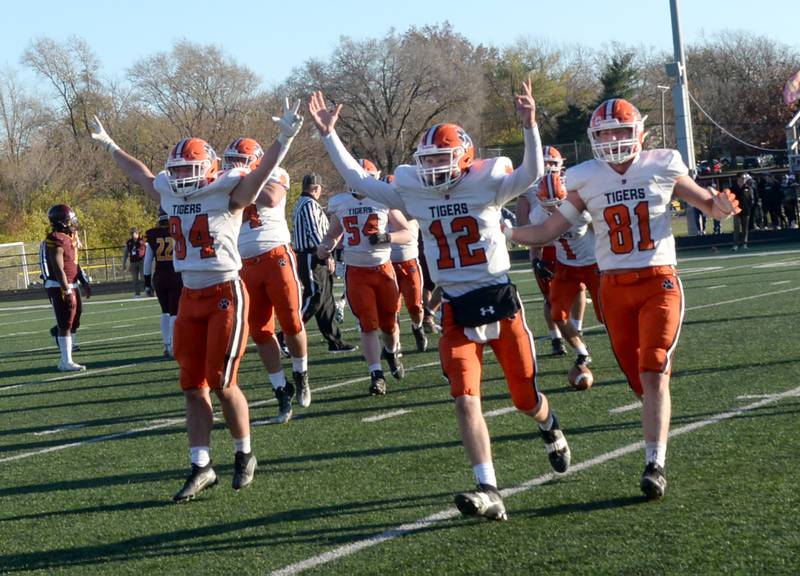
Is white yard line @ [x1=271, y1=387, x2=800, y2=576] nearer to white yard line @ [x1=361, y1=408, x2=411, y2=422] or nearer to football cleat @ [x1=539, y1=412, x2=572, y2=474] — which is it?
football cleat @ [x1=539, y1=412, x2=572, y2=474]

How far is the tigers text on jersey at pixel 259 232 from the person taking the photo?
26.2ft

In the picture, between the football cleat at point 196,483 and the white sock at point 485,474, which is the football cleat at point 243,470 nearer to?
the football cleat at point 196,483

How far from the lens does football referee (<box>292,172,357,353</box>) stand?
39.5 ft

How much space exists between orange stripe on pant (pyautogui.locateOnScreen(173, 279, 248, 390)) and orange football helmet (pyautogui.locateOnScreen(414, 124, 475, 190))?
51.6 inches

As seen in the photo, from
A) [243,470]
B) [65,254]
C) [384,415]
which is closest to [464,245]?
[243,470]

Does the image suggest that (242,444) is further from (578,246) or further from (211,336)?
(578,246)

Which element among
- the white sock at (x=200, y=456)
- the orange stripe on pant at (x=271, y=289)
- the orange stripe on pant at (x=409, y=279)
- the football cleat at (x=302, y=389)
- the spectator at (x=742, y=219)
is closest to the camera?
the white sock at (x=200, y=456)

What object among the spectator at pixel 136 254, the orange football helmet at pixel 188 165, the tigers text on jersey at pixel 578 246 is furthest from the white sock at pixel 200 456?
the spectator at pixel 136 254

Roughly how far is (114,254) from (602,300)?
3822cm

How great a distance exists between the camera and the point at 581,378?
805 cm

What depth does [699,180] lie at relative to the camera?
29.5 metres

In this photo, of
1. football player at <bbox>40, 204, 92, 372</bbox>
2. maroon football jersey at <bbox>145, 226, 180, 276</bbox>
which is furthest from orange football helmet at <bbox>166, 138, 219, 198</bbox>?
football player at <bbox>40, 204, 92, 372</bbox>

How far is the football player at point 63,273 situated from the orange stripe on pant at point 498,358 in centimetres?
793

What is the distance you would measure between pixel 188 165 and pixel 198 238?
1.27 feet
